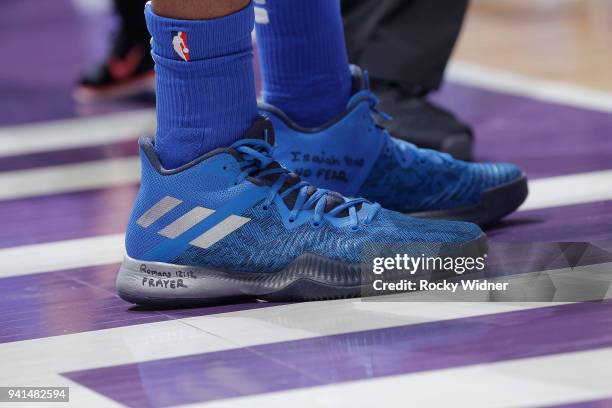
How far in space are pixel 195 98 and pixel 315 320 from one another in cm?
33

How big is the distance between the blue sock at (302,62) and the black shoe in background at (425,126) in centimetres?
58

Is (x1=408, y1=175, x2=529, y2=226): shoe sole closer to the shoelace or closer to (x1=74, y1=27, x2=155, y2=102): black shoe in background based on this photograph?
the shoelace

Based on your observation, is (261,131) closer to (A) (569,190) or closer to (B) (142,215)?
(B) (142,215)

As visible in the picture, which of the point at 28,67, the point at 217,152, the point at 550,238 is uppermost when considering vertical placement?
the point at 217,152

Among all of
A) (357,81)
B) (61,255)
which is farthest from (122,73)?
(357,81)

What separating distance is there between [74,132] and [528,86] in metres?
1.19

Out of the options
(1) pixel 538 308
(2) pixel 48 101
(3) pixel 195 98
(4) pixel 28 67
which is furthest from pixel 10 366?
(4) pixel 28 67

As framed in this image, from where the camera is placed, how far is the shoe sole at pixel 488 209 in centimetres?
200

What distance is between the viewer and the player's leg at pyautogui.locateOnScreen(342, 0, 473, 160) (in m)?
2.57

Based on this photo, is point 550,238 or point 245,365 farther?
point 550,238

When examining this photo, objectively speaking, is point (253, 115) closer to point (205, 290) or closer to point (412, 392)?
point (205, 290)

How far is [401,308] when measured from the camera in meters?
1.61

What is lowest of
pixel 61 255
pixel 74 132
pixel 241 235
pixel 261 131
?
pixel 74 132

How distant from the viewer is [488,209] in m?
2.01
